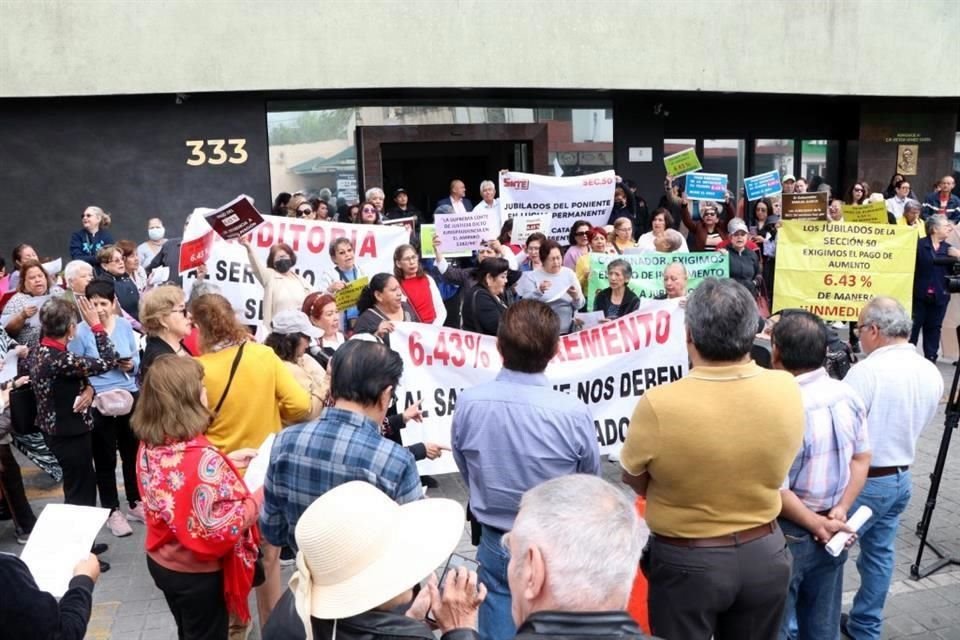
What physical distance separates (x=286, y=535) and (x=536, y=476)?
1.03m

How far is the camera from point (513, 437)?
3475 mm

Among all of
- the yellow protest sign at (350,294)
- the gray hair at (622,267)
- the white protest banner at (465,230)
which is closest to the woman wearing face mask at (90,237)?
the white protest banner at (465,230)

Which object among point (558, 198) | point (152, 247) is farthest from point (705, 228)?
point (152, 247)

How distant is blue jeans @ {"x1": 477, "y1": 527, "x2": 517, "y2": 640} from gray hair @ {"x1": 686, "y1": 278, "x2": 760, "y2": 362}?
3.93 feet

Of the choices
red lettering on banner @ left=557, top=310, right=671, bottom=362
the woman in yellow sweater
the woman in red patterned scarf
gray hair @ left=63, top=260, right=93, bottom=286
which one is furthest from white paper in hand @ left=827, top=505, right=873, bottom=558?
gray hair @ left=63, top=260, right=93, bottom=286

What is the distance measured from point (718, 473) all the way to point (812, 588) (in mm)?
1337

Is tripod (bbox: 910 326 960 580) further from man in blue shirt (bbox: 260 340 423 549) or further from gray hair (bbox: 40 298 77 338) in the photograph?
gray hair (bbox: 40 298 77 338)

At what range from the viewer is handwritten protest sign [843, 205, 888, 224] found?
1235 centimetres

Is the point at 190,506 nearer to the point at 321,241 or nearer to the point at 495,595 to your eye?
the point at 495,595

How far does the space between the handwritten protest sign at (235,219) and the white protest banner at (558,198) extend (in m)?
4.41

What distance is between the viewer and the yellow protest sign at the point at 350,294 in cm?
759

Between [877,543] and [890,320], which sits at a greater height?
[890,320]

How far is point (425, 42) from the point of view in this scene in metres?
14.5

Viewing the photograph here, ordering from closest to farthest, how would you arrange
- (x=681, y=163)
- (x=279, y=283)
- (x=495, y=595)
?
(x=495, y=595)
(x=279, y=283)
(x=681, y=163)
